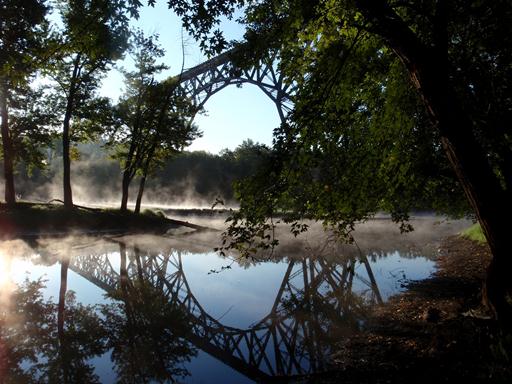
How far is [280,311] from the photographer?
29.1 ft

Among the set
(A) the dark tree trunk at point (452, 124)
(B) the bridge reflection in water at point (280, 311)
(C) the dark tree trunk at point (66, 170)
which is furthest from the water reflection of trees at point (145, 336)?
(C) the dark tree trunk at point (66, 170)

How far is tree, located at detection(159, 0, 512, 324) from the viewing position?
169 inches

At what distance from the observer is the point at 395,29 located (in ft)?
14.4

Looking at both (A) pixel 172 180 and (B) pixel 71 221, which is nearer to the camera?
(B) pixel 71 221

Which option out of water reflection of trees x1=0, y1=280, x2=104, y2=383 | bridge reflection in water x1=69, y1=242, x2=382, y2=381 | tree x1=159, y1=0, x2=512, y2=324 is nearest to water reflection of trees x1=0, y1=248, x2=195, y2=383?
water reflection of trees x1=0, y1=280, x2=104, y2=383

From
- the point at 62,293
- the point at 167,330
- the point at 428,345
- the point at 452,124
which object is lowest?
the point at 167,330

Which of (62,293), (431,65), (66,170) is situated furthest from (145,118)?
(431,65)

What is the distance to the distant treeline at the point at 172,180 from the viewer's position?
57562 mm

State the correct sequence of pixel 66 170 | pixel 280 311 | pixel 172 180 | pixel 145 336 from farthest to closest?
pixel 172 180
pixel 66 170
pixel 280 311
pixel 145 336

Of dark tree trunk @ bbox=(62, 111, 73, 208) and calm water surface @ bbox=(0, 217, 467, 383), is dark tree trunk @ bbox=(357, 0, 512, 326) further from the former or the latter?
dark tree trunk @ bbox=(62, 111, 73, 208)

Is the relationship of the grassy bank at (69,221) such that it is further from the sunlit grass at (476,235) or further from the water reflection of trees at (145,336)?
the sunlit grass at (476,235)

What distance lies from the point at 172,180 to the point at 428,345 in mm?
61457

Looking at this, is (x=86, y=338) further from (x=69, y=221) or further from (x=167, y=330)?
(x=69, y=221)

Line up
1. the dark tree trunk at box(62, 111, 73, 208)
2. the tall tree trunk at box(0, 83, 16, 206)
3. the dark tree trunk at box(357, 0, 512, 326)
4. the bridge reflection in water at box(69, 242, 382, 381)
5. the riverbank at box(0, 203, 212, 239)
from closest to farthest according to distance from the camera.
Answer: the dark tree trunk at box(357, 0, 512, 326) → the bridge reflection in water at box(69, 242, 382, 381) → the riverbank at box(0, 203, 212, 239) → the tall tree trunk at box(0, 83, 16, 206) → the dark tree trunk at box(62, 111, 73, 208)
